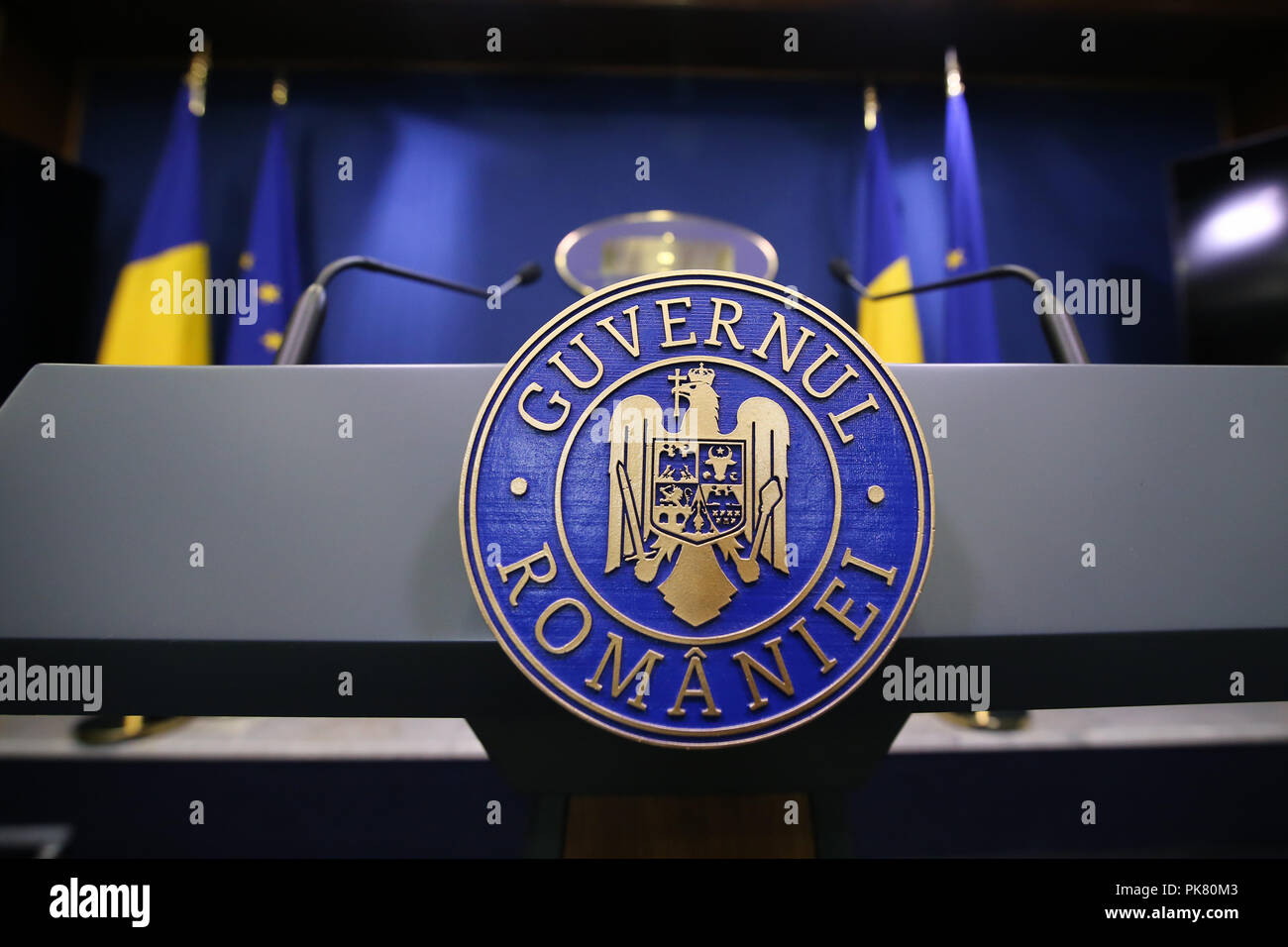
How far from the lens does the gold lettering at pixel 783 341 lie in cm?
60

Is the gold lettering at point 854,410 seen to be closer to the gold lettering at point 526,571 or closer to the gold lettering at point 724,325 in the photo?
the gold lettering at point 724,325

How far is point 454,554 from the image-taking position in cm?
57

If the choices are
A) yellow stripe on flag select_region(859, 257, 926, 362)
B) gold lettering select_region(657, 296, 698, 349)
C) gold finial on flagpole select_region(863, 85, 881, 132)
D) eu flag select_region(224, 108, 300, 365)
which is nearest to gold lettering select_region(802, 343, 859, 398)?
gold lettering select_region(657, 296, 698, 349)

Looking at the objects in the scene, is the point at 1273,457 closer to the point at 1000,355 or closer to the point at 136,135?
the point at 1000,355

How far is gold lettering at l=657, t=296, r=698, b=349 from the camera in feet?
1.98

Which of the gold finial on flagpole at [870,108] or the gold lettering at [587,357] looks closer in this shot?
the gold lettering at [587,357]

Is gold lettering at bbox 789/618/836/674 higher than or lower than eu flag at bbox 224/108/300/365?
lower

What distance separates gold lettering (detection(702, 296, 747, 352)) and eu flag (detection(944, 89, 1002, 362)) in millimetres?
1752

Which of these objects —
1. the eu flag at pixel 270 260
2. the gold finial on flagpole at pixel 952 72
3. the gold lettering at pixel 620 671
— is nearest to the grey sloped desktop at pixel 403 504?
the gold lettering at pixel 620 671

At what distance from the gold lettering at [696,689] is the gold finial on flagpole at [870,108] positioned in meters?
2.60

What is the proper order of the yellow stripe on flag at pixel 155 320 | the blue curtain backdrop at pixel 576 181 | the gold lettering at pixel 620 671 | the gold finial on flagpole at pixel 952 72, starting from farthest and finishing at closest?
1. the blue curtain backdrop at pixel 576 181
2. the gold finial on flagpole at pixel 952 72
3. the yellow stripe on flag at pixel 155 320
4. the gold lettering at pixel 620 671

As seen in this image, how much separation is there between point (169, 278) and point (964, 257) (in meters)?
2.82

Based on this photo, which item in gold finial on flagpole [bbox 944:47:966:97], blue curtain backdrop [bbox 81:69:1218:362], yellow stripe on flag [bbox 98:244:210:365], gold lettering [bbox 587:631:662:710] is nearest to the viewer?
gold lettering [bbox 587:631:662:710]

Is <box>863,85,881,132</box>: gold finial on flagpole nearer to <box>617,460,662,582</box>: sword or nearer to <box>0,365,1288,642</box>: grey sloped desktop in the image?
<box>0,365,1288,642</box>: grey sloped desktop
